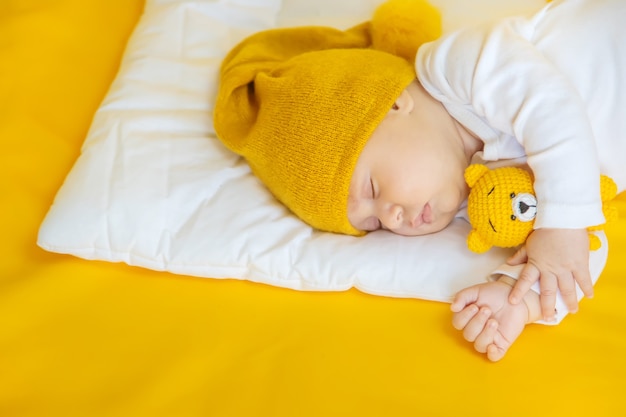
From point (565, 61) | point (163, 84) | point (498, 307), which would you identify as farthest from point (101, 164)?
point (565, 61)

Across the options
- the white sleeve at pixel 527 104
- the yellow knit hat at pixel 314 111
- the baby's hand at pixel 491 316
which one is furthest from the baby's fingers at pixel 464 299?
the yellow knit hat at pixel 314 111

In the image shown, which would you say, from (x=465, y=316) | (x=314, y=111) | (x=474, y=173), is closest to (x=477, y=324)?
(x=465, y=316)

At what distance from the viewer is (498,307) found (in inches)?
39.0

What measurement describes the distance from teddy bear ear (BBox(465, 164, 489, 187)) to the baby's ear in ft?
0.57

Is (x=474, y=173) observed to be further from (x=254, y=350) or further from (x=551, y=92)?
(x=254, y=350)

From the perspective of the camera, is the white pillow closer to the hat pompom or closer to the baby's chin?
the baby's chin

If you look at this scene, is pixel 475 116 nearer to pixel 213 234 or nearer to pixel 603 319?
pixel 603 319

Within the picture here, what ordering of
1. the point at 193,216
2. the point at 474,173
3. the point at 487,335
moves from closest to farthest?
the point at 487,335 < the point at 474,173 < the point at 193,216

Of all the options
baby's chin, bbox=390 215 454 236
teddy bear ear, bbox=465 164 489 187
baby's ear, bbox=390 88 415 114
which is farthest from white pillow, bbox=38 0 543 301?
baby's ear, bbox=390 88 415 114

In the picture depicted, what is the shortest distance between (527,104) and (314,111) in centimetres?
37

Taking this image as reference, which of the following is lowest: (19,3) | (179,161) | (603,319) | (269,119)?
(603,319)

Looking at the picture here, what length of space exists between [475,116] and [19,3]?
4.04ft

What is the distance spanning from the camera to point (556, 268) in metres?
0.98

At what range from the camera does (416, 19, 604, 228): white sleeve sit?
0.96 metres
